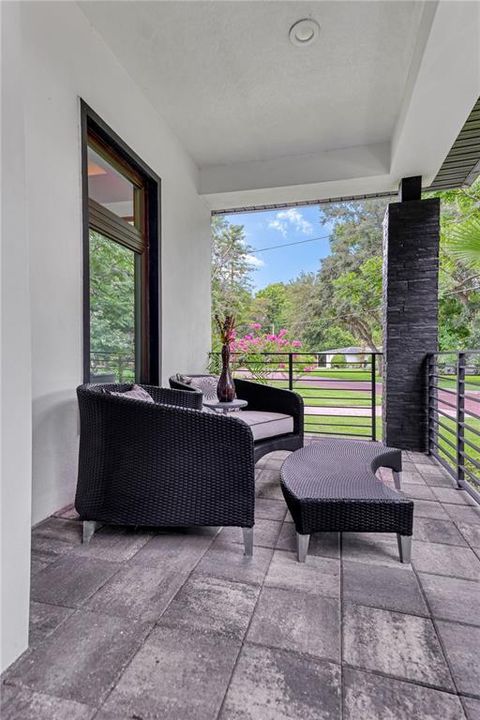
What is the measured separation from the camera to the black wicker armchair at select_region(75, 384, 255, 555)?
1713 mm

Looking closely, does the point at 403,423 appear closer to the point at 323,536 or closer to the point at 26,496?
the point at 323,536

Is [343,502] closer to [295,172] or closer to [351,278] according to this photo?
[295,172]

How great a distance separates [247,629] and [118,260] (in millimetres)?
2680

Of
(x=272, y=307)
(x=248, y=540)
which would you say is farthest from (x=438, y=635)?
(x=272, y=307)

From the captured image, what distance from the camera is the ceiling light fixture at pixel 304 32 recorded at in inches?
94.7

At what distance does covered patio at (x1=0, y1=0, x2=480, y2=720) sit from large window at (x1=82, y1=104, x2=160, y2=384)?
26 millimetres

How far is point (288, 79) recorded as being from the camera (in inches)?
115

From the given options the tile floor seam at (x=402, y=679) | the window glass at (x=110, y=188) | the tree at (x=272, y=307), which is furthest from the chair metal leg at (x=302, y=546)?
the tree at (x=272, y=307)

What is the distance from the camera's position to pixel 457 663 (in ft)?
3.63

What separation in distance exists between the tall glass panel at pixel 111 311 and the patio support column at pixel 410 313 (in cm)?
250

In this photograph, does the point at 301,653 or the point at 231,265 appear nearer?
the point at 301,653

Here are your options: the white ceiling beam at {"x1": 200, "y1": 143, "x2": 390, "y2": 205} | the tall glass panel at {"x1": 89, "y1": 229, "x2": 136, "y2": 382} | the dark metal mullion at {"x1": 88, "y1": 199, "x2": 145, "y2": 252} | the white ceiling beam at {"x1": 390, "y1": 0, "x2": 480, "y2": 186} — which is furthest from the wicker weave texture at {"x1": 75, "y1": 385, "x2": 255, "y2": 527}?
the white ceiling beam at {"x1": 200, "y1": 143, "x2": 390, "y2": 205}

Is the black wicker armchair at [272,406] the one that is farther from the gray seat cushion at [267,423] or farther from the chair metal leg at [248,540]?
the chair metal leg at [248,540]

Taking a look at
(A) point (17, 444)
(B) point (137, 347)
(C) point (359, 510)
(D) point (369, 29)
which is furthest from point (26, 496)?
(D) point (369, 29)
